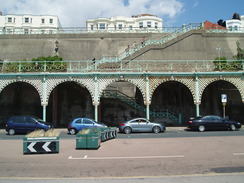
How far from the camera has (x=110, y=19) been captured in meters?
61.3

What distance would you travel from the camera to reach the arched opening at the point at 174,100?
25062mm

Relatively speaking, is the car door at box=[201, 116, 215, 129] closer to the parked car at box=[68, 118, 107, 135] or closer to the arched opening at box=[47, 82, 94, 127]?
the parked car at box=[68, 118, 107, 135]

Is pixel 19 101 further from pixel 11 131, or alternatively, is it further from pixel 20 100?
pixel 11 131

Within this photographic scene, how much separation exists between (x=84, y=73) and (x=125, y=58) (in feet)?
26.1

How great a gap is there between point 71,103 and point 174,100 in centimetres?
1102

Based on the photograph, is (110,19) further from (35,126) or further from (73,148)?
(73,148)

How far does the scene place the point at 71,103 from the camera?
2478 cm

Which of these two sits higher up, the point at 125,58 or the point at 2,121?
the point at 125,58

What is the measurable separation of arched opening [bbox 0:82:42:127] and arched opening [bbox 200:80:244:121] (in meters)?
18.2

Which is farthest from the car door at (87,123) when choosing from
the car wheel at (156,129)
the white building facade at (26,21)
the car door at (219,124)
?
the white building facade at (26,21)

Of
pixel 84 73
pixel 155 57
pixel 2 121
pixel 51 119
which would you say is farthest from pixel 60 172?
pixel 155 57

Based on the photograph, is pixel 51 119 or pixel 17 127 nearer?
pixel 17 127

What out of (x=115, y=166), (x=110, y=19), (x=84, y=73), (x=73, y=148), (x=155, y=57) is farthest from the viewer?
(x=110, y=19)

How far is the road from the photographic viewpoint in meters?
6.58
